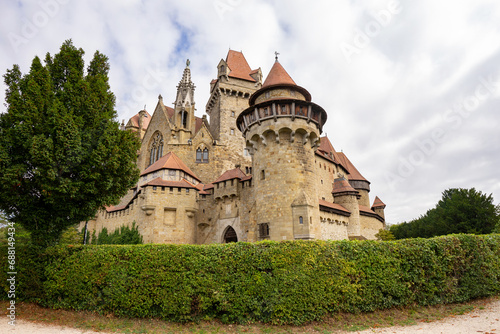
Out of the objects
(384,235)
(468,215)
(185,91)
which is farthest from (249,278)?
(185,91)

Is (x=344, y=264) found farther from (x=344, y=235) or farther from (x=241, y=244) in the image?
(x=344, y=235)

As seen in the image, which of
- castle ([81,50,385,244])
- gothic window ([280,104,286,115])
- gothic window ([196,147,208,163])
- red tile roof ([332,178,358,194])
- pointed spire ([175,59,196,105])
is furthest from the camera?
pointed spire ([175,59,196,105])

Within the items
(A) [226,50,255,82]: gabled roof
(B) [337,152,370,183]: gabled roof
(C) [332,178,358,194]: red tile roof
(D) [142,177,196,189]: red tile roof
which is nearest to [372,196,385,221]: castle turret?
(B) [337,152,370,183]: gabled roof

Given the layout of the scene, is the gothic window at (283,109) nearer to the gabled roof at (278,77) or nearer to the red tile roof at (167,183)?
the gabled roof at (278,77)

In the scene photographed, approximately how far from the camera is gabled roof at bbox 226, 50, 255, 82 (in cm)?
3859

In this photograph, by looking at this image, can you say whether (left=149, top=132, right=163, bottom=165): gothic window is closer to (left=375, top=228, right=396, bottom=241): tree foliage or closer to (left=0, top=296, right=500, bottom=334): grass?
(left=0, top=296, right=500, bottom=334): grass

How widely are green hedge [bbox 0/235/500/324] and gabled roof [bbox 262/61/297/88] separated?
11856 millimetres

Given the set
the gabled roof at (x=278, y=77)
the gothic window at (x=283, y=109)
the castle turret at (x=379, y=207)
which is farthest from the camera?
the castle turret at (x=379, y=207)

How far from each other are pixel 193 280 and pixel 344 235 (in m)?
17.8

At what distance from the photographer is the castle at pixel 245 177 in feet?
55.1

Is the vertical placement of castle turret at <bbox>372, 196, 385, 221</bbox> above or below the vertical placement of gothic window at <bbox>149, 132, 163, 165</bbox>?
below

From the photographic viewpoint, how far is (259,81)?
1548 inches

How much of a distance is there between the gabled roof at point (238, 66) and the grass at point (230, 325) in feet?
110

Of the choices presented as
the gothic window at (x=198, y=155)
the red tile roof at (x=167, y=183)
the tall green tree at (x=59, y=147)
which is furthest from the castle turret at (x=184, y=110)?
the tall green tree at (x=59, y=147)
